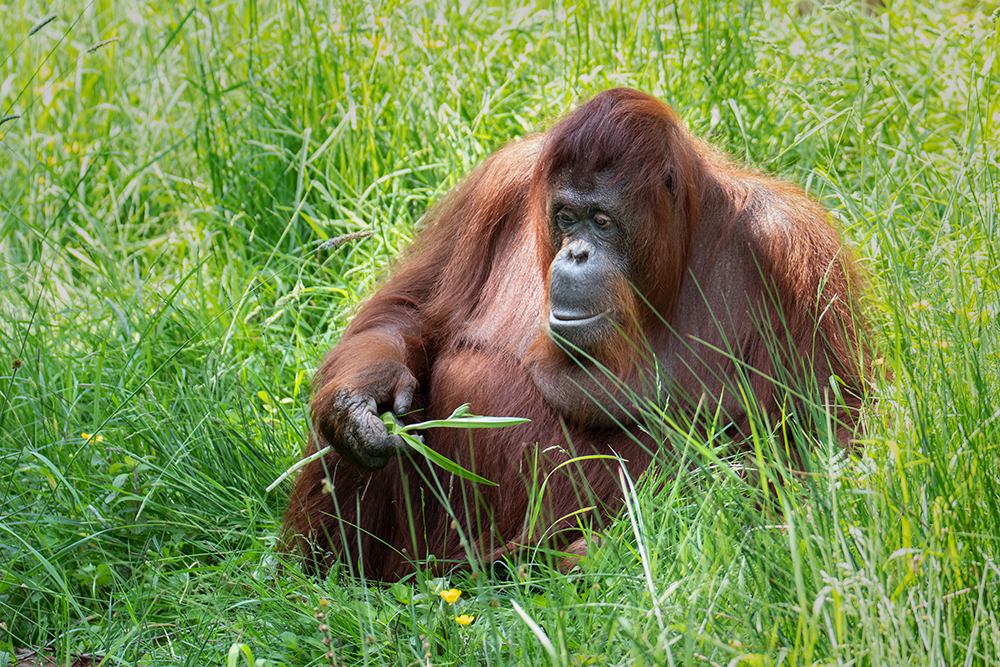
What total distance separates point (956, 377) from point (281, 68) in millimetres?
3671

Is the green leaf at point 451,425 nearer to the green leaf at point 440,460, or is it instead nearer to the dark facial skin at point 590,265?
the green leaf at point 440,460

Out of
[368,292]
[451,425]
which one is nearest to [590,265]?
[451,425]

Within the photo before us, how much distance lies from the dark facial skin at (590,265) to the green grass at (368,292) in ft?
1.43

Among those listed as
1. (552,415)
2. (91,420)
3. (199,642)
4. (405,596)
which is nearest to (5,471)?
(91,420)

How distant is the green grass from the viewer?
207 cm

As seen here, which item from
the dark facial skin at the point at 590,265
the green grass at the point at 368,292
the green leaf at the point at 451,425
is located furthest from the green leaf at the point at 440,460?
the dark facial skin at the point at 590,265

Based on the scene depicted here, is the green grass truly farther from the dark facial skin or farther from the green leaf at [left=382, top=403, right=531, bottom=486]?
the dark facial skin

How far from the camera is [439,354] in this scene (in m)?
3.41

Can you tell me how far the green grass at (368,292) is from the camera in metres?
2.07

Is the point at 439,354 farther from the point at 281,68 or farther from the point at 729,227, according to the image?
the point at 281,68

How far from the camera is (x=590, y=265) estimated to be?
2.87 meters

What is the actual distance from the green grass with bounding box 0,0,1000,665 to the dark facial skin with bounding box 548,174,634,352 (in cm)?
44

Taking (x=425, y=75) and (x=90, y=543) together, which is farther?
(x=425, y=75)

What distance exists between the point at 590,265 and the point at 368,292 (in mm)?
1366
